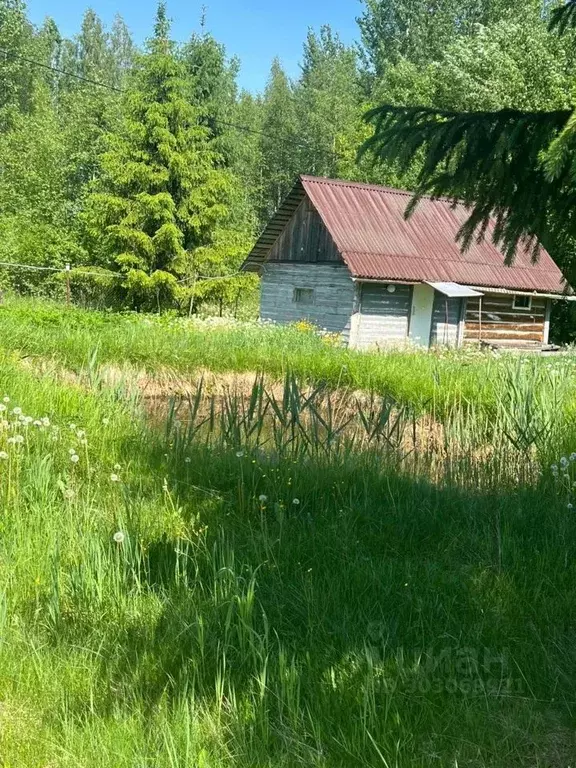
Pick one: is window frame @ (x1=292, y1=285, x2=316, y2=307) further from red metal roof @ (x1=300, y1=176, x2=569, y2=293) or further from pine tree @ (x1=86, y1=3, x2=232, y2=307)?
pine tree @ (x1=86, y1=3, x2=232, y2=307)

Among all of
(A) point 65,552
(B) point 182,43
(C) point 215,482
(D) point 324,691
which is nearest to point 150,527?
(A) point 65,552

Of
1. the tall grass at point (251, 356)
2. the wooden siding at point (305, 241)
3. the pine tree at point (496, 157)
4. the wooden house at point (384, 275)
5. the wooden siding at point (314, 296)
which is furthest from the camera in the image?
the wooden siding at point (305, 241)

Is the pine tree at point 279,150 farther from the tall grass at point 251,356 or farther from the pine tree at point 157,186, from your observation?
the tall grass at point 251,356

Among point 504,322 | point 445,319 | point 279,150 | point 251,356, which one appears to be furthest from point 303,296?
point 279,150

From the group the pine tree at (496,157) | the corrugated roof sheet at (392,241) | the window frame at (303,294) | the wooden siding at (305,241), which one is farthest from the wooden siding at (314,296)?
the pine tree at (496,157)

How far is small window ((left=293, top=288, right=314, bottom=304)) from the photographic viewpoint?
24.0m

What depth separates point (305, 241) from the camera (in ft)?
78.7

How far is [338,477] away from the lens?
16.3 feet

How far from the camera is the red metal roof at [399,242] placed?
22.3 meters

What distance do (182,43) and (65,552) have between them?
34.1 m

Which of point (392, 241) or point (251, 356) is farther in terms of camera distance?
point (392, 241)

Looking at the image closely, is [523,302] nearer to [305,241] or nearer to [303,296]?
[303,296]

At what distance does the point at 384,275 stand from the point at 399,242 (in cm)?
205

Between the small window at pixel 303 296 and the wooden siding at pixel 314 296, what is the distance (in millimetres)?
70
